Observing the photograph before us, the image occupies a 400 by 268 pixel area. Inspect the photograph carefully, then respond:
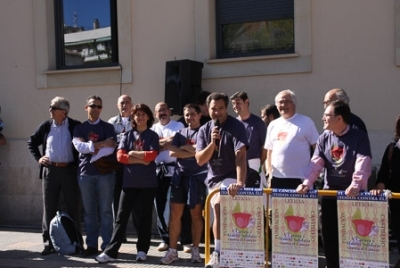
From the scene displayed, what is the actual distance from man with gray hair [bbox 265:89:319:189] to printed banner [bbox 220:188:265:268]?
92 centimetres

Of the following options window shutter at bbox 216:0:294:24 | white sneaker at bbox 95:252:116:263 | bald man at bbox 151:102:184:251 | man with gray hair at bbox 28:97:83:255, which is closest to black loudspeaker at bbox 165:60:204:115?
bald man at bbox 151:102:184:251

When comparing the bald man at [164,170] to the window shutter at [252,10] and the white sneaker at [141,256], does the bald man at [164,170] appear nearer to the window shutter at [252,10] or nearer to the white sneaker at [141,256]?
the white sneaker at [141,256]

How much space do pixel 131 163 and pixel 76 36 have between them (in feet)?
13.5

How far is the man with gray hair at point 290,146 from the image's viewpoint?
21.7 feet

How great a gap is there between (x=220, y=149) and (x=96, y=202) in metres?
2.17

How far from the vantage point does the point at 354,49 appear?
827cm

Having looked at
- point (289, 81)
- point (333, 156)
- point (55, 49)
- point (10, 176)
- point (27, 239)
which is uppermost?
point (55, 49)

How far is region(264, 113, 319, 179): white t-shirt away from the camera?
661 cm

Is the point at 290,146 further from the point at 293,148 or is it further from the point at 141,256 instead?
the point at 141,256

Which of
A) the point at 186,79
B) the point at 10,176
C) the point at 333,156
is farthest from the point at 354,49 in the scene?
the point at 10,176

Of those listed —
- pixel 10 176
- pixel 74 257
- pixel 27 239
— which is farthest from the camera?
pixel 10 176

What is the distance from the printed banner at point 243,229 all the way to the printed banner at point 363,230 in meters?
0.77

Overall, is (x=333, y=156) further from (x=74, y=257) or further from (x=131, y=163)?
(x=74, y=257)

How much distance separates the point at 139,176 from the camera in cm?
722
